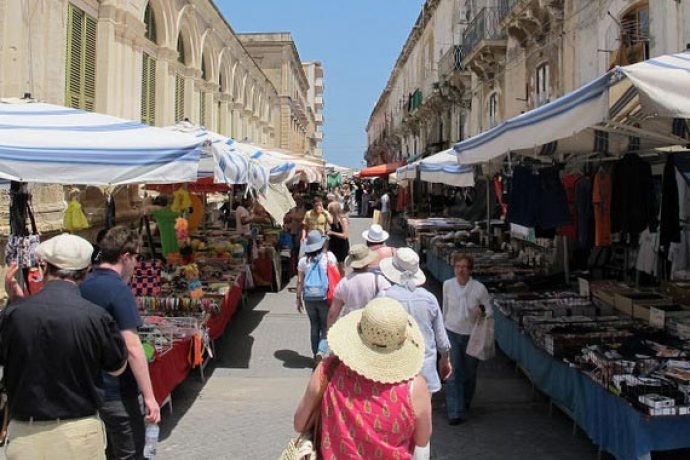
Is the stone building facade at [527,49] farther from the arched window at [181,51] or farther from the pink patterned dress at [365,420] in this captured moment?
the arched window at [181,51]

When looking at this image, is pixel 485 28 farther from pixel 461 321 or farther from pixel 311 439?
pixel 311 439

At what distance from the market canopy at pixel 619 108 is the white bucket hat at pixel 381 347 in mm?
2083

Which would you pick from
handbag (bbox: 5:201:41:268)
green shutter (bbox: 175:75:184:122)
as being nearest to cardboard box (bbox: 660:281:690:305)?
handbag (bbox: 5:201:41:268)

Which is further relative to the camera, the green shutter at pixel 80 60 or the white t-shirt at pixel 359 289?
the green shutter at pixel 80 60

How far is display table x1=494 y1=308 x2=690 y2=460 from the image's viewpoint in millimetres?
4355

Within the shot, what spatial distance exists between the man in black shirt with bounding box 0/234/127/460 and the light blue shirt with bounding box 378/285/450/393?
2117 millimetres

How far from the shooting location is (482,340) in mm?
5828

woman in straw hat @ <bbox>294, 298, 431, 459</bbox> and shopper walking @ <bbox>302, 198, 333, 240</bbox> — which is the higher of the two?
shopper walking @ <bbox>302, 198, 333, 240</bbox>

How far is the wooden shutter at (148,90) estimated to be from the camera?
15.6 metres

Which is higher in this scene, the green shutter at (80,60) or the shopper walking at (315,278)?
the green shutter at (80,60)

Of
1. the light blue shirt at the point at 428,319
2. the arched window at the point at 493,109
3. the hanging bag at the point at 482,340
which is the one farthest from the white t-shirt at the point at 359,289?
the arched window at the point at 493,109

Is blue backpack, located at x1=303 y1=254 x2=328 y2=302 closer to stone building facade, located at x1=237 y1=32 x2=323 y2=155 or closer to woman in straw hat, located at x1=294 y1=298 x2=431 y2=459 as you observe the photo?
woman in straw hat, located at x1=294 y1=298 x2=431 y2=459

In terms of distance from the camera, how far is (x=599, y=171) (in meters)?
7.64

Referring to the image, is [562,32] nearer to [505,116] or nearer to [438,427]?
[505,116]
